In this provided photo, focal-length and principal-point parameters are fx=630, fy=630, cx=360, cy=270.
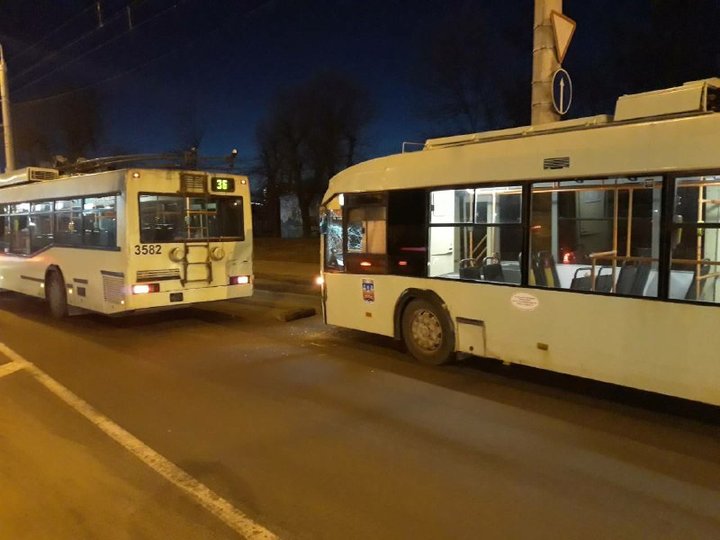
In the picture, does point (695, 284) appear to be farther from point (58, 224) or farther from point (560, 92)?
point (58, 224)

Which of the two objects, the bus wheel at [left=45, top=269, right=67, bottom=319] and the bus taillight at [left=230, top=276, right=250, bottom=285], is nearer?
the bus taillight at [left=230, top=276, right=250, bottom=285]

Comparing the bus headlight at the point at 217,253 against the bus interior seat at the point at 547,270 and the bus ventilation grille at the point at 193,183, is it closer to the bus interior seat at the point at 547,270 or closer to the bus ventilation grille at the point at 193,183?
the bus ventilation grille at the point at 193,183

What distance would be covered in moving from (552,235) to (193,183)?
6.93 m

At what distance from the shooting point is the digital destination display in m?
11.8

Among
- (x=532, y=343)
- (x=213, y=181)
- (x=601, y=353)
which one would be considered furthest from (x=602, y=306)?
(x=213, y=181)

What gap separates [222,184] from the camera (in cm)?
1195

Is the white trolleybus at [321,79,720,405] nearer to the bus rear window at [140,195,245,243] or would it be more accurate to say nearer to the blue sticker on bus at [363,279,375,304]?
the blue sticker on bus at [363,279,375,304]

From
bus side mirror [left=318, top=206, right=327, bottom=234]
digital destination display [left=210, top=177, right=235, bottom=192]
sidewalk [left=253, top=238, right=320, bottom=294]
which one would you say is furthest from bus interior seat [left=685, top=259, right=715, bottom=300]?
sidewalk [left=253, top=238, right=320, bottom=294]

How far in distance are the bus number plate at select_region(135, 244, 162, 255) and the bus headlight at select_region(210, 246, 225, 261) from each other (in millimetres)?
1029

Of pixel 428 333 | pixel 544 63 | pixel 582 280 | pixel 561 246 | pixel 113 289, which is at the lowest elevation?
pixel 428 333

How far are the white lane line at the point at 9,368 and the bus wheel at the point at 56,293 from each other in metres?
4.06

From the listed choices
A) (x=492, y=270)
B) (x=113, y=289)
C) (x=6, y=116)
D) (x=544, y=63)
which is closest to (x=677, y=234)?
(x=492, y=270)

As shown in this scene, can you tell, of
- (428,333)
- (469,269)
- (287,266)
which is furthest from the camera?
(287,266)

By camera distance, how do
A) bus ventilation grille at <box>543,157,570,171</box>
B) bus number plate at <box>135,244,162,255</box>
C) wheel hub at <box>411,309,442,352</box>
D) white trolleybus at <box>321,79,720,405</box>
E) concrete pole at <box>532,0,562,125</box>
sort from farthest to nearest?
bus number plate at <box>135,244,162,255</box> < concrete pole at <box>532,0,562,125</box> < wheel hub at <box>411,309,442,352</box> < bus ventilation grille at <box>543,157,570,171</box> < white trolleybus at <box>321,79,720,405</box>
